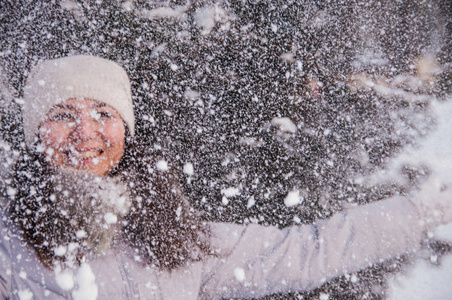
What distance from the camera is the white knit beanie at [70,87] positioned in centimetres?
67

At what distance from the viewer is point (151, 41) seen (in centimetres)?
102

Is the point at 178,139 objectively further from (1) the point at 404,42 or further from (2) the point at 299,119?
Result: (1) the point at 404,42

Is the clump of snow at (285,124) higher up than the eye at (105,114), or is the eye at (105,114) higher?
the clump of snow at (285,124)

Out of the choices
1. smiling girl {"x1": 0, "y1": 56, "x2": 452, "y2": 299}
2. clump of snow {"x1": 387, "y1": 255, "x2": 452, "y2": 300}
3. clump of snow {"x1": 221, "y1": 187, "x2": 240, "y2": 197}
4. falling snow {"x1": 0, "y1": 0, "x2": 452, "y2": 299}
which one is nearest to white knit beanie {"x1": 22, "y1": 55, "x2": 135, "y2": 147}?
smiling girl {"x1": 0, "y1": 56, "x2": 452, "y2": 299}

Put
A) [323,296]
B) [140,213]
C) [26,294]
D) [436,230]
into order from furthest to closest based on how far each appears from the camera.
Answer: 1. [323,296]
2. [436,230]
3. [140,213]
4. [26,294]

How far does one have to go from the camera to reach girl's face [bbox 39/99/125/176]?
24.8 inches

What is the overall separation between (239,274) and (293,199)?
1.56ft

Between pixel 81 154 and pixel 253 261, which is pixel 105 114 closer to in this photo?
pixel 81 154

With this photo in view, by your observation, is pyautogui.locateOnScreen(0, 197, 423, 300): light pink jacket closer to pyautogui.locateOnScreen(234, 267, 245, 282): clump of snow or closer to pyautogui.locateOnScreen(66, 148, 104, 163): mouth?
pyautogui.locateOnScreen(234, 267, 245, 282): clump of snow

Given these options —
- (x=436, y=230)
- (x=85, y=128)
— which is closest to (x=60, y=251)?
(x=85, y=128)

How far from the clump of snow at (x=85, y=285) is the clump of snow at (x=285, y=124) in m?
0.80

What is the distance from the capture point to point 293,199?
3.50ft

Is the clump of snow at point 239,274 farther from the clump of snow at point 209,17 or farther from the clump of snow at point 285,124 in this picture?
the clump of snow at point 209,17

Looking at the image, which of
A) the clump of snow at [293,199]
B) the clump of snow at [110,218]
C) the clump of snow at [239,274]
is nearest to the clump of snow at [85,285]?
the clump of snow at [110,218]
